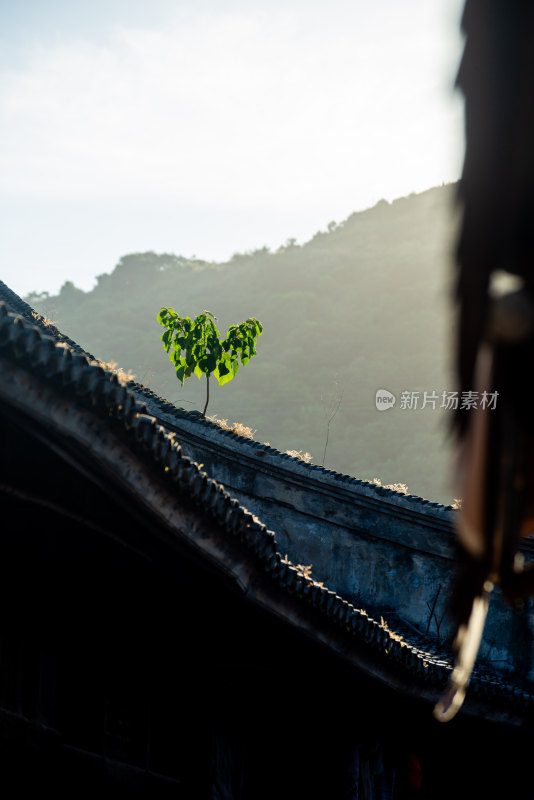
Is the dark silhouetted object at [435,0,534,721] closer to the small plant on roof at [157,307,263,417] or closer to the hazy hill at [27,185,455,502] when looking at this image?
the small plant on roof at [157,307,263,417]

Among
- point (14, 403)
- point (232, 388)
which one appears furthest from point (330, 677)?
point (232, 388)

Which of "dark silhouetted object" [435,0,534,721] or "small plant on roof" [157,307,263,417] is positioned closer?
"dark silhouetted object" [435,0,534,721]

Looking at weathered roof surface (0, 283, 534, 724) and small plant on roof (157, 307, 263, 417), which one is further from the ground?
small plant on roof (157, 307, 263, 417)

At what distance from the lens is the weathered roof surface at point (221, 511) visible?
3.99 meters

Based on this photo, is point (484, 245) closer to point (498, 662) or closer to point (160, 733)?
point (160, 733)

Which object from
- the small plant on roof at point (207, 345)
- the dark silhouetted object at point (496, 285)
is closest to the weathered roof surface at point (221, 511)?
the dark silhouetted object at point (496, 285)

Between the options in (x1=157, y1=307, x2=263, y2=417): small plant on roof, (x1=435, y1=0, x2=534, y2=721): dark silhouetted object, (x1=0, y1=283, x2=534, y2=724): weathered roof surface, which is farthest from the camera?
(x1=157, y1=307, x2=263, y2=417): small plant on roof

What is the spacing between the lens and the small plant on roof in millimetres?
11891

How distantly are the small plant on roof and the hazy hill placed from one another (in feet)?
128

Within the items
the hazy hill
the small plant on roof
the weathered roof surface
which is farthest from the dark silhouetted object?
the hazy hill

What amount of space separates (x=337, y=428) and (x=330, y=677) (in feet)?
179

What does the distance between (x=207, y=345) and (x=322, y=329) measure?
6067 centimetres

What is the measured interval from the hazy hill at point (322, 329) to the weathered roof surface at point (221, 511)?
4406cm

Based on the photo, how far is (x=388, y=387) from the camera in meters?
61.9
